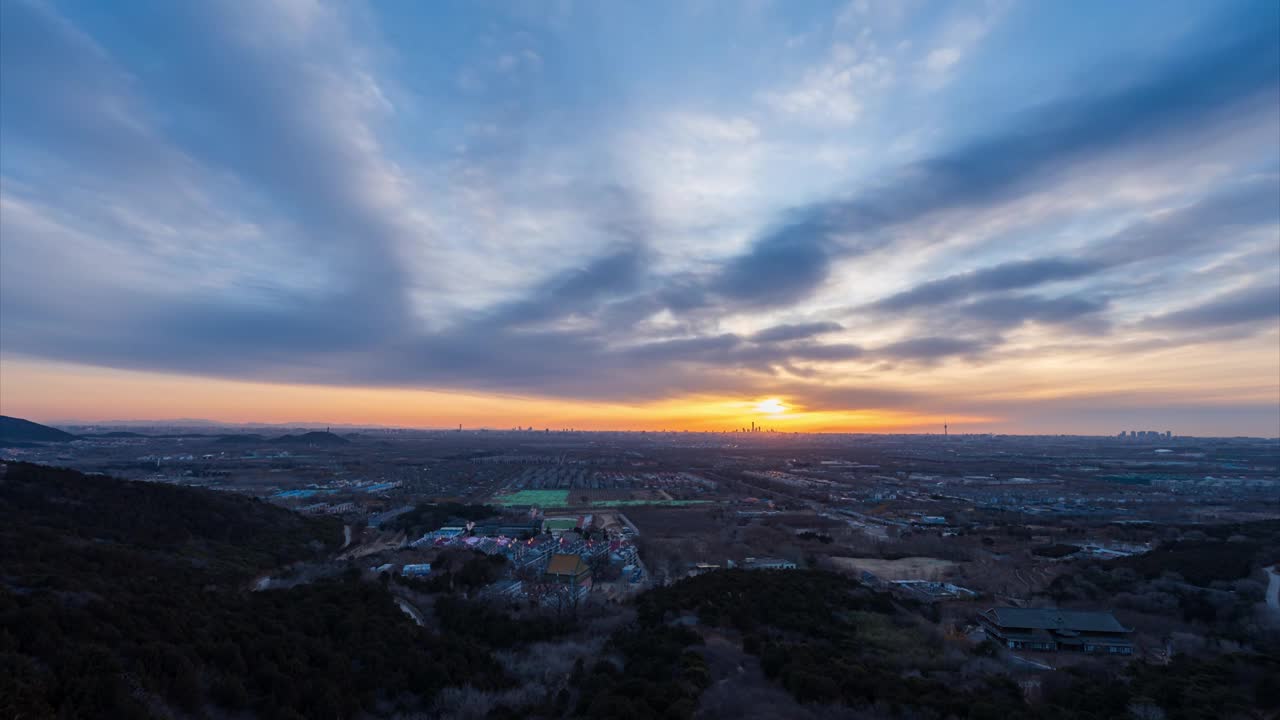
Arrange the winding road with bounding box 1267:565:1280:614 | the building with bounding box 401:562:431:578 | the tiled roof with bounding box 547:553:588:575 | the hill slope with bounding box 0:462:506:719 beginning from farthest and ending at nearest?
the tiled roof with bounding box 547:553:588:575 < the building with bounding box 401:562:431:578 < the winding road with bounding box 1267:565:1280:614 < the hill slope with bounding box 0:462:506:719

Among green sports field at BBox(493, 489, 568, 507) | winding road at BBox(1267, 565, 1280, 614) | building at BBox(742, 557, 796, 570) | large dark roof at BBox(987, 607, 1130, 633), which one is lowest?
green sports field at BBox(493, 489, 568, 507)

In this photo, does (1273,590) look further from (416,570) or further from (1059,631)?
(416,570)

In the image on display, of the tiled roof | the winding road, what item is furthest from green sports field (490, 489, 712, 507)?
the winding road

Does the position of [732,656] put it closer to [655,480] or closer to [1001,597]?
[1001,597]

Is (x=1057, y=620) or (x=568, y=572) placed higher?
(x=1057, y=620)

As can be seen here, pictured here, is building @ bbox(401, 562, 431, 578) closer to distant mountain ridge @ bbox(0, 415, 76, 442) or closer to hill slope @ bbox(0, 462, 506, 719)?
hill slope @ bbox(0, 462, 506, 719)

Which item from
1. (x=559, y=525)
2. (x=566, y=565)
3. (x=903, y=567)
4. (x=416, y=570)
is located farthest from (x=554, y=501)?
(x=903, y=567)

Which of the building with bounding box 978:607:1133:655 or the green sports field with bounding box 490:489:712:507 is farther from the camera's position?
the green sports field with bounding box 490:489:712:507
